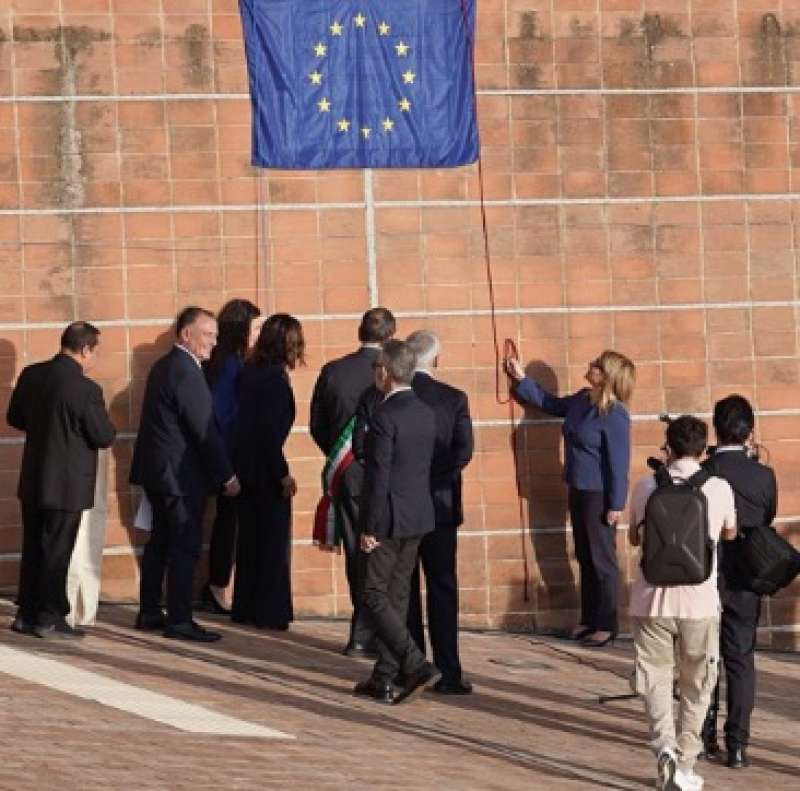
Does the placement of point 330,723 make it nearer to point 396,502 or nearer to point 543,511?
point 396,502

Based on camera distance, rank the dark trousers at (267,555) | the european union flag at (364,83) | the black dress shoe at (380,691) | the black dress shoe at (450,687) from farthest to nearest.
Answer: the european union flag at (364,83) → the dark trousers at (267,555) → the black dress shoe at (450,687) → the black dress shoe at (380,691)

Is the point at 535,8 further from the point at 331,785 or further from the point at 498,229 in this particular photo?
the point at 331,785

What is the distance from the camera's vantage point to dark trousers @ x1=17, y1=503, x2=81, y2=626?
1381 cm

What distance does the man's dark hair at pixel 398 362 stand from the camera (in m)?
12.6

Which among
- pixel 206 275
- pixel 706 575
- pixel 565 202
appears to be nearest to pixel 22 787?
pixel 706 575

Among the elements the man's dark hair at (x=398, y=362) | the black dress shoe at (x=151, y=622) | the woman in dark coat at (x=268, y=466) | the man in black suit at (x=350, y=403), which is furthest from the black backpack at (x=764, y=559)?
the black dress shoe at (x=151, y=622)

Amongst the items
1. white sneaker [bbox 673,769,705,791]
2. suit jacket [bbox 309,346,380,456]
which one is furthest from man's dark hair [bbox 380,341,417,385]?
white sneaker [bbox 673,769,705,791]

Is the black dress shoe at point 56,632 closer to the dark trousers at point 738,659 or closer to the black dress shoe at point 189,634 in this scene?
the black dress shoe at point 189,634

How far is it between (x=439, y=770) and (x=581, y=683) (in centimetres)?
322

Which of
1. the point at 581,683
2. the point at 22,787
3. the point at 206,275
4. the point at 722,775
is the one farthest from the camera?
the point at 206,275

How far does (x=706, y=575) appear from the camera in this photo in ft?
37.5

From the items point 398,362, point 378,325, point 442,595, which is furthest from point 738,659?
point 378,325

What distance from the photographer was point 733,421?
12.3 m

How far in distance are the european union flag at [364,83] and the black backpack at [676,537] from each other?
5.08 metres
